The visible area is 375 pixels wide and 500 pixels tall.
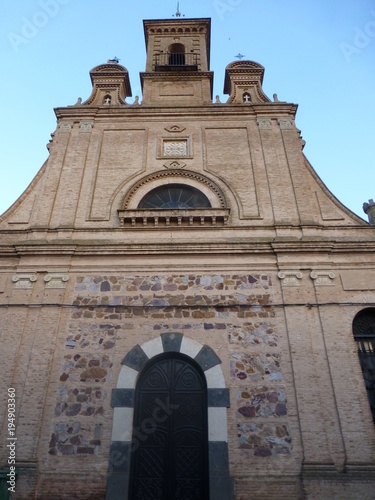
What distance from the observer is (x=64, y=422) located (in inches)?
298

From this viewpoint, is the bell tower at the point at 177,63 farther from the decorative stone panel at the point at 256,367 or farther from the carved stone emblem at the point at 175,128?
the decorative stone panel at the point at 256,367

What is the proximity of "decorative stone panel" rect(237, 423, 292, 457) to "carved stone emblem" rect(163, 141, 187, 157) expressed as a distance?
288 inches

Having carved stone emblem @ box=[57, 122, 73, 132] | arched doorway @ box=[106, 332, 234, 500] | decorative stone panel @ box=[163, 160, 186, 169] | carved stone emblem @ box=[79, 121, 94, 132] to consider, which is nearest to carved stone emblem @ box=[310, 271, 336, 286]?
arched doorway @ box=[106, 332, 234, 500]

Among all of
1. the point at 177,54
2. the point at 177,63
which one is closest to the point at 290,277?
the point at 177,63

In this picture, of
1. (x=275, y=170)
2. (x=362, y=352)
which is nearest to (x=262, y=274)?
(x=362, y=352)

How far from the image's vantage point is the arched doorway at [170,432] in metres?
7.16

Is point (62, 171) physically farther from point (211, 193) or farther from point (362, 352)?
point (362, 352)

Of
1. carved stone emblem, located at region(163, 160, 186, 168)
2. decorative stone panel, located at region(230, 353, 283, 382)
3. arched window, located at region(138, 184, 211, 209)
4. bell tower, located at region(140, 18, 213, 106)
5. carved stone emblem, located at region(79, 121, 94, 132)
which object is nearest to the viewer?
decorative stone panel, located at region(230, 353, 283, 382)

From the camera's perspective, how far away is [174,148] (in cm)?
1165

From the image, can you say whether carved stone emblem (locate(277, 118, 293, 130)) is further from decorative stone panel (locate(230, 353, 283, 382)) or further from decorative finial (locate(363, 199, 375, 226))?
decorative stone panel (locate(230, 353, 283, 382))

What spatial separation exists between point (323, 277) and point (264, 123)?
17.4 feet

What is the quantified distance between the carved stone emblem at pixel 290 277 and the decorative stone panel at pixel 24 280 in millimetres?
5487

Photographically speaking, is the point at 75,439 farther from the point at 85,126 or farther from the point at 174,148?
the point at 85,126

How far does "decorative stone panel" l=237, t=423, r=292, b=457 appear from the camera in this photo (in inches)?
284
